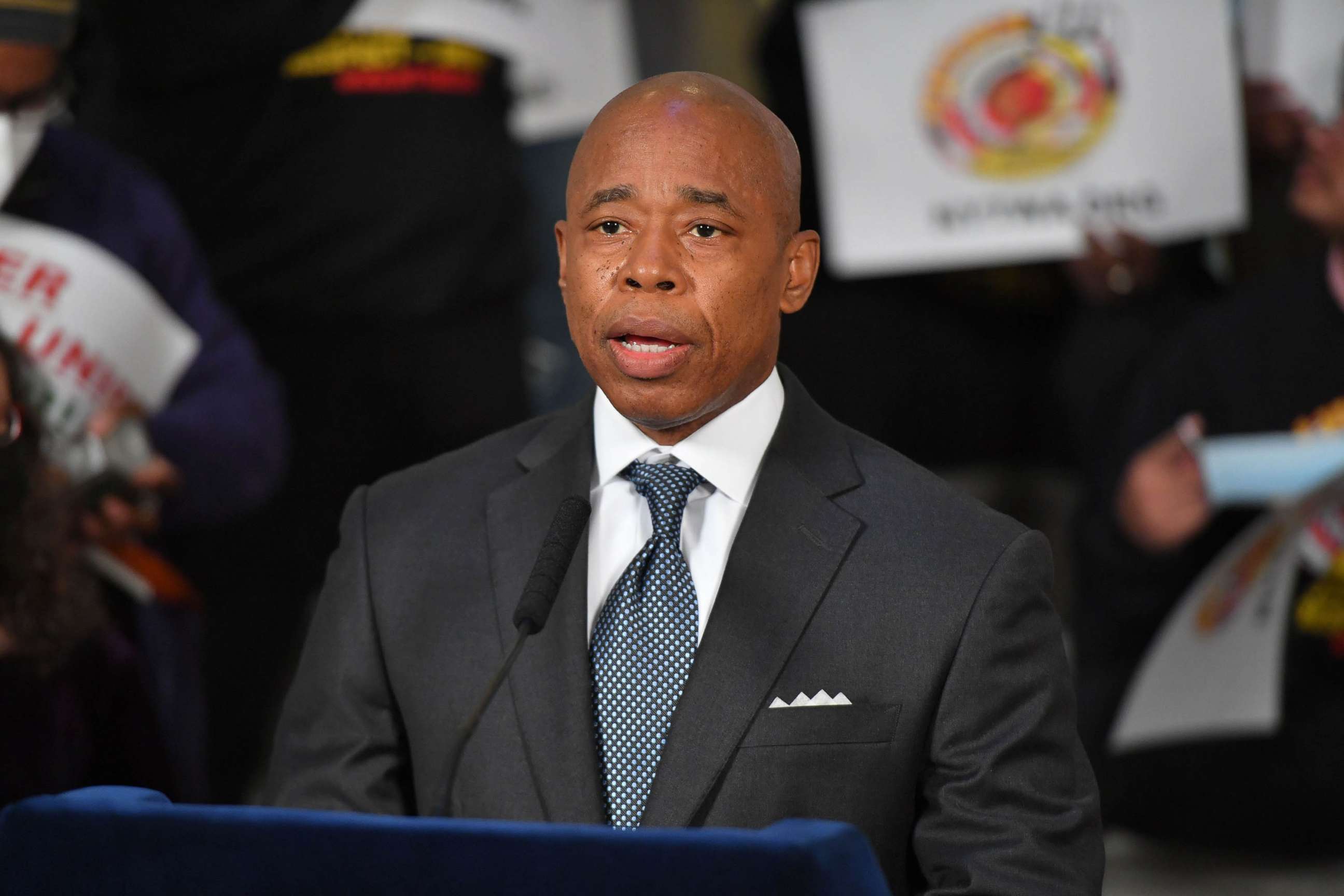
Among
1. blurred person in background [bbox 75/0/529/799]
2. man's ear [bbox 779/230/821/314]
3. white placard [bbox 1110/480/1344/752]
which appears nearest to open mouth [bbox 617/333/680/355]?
man's ear [bbox 779/230/821/314]

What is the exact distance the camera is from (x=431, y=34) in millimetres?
2488

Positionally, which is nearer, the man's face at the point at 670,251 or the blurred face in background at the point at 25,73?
the man's face at the point at 670,251

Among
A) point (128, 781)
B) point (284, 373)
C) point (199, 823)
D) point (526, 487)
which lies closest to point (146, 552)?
point (128, 781)

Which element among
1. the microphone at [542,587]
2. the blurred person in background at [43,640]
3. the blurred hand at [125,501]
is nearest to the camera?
the microphone at [542,587]

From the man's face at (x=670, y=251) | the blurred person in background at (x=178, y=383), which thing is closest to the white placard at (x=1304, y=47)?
the blurred person in background at (x=178, y=383)

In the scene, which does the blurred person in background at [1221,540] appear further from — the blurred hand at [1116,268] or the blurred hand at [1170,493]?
the blurred hand at [1116,268]

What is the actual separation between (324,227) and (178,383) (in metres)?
0.50

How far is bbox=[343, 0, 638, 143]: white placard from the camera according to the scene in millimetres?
2473

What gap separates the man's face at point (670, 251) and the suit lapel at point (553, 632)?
0.13m

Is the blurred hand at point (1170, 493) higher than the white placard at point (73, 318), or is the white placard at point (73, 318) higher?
the white placard at point (73, 318)

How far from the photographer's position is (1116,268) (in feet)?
8.96

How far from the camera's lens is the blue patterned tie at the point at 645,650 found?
3.67ft

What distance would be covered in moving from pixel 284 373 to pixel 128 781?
0.90 metres

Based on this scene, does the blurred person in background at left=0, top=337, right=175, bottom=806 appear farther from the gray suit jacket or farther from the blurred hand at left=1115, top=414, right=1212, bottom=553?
the blurred hand at left=1115, top=414, right=1212, bottom=553
